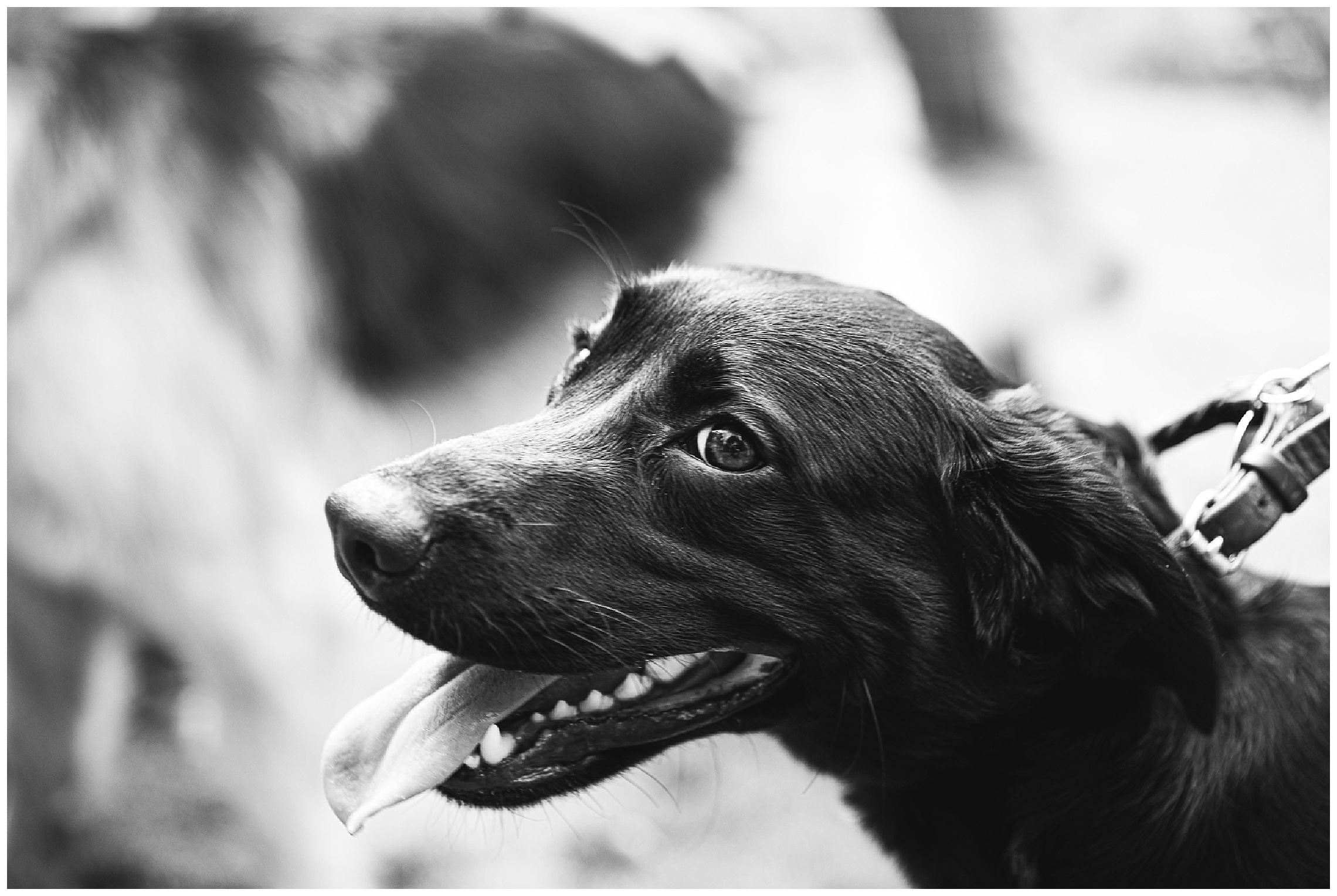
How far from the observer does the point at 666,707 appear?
1722mm

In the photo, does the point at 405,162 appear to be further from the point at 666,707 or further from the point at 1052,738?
the point at 1052,738

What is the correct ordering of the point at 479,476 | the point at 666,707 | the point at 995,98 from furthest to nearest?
the point at 995,98, the point at 666,707, the point at 479,476

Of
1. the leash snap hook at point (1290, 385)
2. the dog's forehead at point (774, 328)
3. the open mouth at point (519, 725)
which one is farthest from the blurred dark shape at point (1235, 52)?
the open mouth at point (519, 725)

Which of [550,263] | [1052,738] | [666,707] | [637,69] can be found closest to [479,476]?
[666,707]

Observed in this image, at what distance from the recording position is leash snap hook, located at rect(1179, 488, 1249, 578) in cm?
172

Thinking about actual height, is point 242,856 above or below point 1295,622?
below

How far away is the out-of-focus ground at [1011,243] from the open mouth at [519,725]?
1.80m

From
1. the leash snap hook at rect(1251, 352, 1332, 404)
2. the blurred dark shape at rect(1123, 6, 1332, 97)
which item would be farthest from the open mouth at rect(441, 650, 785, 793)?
the blurred dark shape at rect(1123, 6, 1332, 97)

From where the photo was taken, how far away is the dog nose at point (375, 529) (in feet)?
4.75

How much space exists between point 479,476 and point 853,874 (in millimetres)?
2463

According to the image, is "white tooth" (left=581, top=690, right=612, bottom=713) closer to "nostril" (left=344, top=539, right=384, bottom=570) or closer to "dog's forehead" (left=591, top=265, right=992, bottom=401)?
"nostril" (left=344, top=539, right=384, bottom=570)

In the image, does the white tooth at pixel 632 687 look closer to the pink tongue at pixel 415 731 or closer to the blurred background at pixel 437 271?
the pink tongue at pixel 415 731

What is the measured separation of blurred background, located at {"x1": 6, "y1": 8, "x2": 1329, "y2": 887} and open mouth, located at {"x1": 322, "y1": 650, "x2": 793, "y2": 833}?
1820mm

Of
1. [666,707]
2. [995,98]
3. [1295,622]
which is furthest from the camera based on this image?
[995,98]
